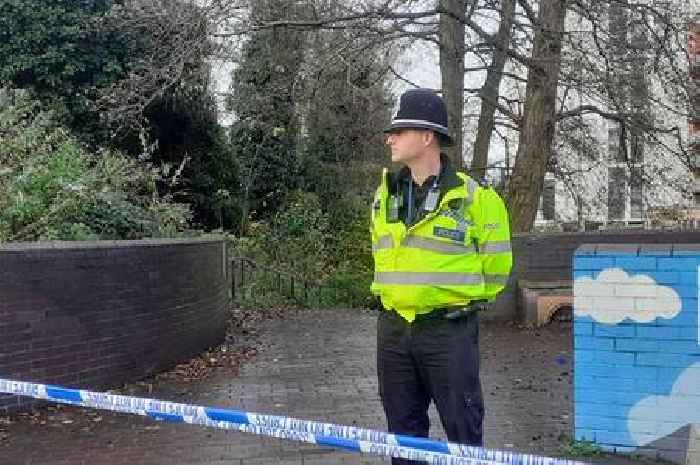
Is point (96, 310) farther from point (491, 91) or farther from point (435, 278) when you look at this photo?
point (491, 91)

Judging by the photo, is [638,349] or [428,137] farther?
[638,349]

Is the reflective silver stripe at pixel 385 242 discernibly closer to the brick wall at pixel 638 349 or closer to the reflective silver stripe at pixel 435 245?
the reflective silver stripe at pixel 435 245

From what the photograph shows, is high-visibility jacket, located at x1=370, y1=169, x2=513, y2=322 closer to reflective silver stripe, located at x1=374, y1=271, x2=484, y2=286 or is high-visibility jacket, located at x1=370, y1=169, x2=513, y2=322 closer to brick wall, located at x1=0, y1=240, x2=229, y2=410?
reflective silver stripe, located at x1=374, y1=271, x2=484, y2=286

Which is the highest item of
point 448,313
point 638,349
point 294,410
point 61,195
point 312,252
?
point 61,195

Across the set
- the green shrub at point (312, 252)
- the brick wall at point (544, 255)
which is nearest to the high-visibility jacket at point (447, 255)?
the brick wall at point (544, 255)

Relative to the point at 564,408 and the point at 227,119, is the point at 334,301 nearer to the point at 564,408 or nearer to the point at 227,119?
the point at 227,119

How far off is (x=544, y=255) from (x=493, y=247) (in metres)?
8.46

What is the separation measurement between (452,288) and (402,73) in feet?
51.5

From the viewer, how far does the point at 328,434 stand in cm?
363

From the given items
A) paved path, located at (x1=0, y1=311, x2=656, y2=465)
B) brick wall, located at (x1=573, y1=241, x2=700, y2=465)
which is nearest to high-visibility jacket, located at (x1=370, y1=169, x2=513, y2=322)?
brick wall, located at (x1=573, y1=241, x2=700, y2=465)

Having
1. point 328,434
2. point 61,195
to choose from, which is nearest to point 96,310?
point 61,195

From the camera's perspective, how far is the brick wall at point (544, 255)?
11.6 m

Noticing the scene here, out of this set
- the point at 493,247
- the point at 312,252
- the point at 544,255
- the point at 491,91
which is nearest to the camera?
the point at 493,247

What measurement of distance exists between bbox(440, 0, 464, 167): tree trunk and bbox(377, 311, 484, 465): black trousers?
10.3 metres
